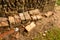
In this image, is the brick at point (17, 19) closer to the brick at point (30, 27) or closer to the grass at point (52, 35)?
the brick at point (30, 27)

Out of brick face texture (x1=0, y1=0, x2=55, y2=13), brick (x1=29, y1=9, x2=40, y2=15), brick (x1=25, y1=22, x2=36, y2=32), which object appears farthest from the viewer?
brick (x1=29, y1=9, x2=40, y2=15)

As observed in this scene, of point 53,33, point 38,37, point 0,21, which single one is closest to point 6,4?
point 0,21

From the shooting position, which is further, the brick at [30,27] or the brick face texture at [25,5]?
the brick at [30,27]

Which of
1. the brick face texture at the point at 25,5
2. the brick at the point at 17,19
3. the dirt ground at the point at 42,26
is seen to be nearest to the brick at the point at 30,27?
the dirt ground at the point at 42,26

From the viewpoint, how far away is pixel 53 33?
3.23 metres

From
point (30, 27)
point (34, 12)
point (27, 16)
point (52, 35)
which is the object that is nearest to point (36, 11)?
point (34, 12)

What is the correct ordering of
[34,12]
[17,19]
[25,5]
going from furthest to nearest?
[34,12] → [25,5] → [17,19]

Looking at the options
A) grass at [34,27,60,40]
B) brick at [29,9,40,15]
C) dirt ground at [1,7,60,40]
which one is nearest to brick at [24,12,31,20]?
brick at [29,9,40,15]

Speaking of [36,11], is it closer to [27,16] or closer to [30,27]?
[27,16]

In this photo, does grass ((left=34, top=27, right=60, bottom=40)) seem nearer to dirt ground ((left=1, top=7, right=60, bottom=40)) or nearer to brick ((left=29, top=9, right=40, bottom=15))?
dirt ground ((left=1, top=7, right=60, bottom=40))

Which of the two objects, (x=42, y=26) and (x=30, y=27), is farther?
(x=42, y=26)

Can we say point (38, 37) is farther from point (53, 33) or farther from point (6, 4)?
point (6, 4)

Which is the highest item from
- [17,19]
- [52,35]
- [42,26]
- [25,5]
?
[25,5]

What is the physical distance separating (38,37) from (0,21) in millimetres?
840
